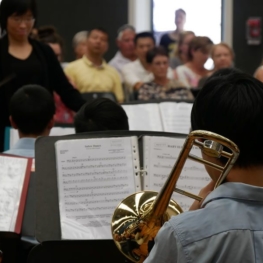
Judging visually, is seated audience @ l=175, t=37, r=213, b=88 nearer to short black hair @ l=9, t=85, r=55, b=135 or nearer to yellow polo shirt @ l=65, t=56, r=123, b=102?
yellow polo shirt @ l=65, t=56, r=123, b=102

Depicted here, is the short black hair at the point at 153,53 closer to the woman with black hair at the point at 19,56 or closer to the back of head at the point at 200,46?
the back of head at the point at 200,46

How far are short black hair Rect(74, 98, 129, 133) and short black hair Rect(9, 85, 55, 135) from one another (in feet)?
1.30

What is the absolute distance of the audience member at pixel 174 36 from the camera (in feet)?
24.7

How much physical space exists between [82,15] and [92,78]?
11.0 feet

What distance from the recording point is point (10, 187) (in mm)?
2578

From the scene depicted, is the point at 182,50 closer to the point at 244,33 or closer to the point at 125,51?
the point at 125,51

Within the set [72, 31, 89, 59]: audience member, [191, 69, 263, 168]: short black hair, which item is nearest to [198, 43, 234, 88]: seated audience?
[72, 31, 89, 59]: audience member

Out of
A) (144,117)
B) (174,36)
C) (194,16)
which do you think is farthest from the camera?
(194,16)

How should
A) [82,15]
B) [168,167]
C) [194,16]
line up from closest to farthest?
1. [168,167]
2. [194,16]
3. [82,15]

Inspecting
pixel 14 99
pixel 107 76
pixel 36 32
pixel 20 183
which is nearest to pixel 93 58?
pixel 107 76

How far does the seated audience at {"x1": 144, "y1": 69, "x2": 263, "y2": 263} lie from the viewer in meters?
1.36

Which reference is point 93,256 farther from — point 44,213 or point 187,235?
point 187,235

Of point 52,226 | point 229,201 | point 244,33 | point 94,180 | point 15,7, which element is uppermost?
point 15,7

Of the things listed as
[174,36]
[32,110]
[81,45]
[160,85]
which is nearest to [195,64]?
[160,85]
